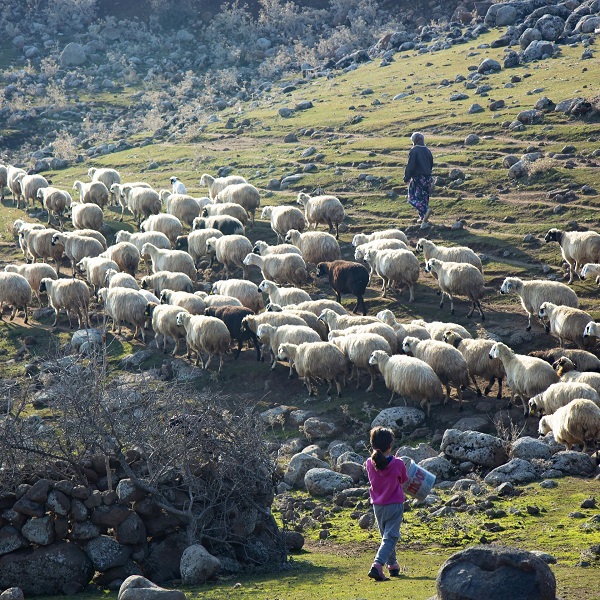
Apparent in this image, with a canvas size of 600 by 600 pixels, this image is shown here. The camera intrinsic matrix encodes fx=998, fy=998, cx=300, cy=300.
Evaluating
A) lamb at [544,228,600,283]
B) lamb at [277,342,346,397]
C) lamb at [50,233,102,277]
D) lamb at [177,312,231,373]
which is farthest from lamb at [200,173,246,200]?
lamb at [277,342,346,397]

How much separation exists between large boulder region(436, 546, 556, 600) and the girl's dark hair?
74.6 inches

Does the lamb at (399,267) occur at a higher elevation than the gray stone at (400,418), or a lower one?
higher

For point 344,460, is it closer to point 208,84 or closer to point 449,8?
point 208,84

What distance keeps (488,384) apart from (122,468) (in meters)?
8.64

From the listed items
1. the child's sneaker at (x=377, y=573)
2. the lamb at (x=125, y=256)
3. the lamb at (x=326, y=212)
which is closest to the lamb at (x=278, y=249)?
the lamb at (x=326, y=212)

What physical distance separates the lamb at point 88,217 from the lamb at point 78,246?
7.38 feet

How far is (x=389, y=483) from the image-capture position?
908cm

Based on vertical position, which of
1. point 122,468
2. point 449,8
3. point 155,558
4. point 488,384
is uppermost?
point 449,8

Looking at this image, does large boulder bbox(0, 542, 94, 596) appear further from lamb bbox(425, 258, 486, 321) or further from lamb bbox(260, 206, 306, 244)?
lamb bbox(260, 206, 306, 244)

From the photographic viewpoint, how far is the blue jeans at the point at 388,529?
898 centimetres

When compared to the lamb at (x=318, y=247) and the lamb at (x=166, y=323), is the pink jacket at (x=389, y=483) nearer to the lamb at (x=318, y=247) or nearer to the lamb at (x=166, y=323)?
the lamb at (x=166, y=323)

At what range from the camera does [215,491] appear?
10.2 metres

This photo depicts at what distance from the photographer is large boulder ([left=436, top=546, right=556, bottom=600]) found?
272 inches

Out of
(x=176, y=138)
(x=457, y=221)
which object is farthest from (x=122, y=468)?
(x=176, y=138)
